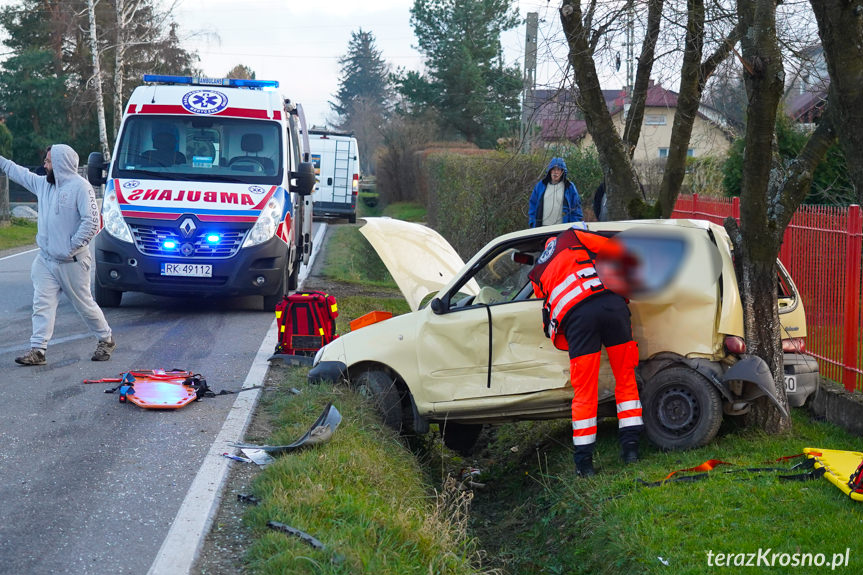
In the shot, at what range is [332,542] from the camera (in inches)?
173

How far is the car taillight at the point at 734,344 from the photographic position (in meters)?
6.23

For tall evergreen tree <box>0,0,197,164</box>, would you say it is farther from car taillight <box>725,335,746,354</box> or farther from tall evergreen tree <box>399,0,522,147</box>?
car taillight <box>725,335,746,354</box>

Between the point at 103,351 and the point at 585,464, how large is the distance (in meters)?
4.95

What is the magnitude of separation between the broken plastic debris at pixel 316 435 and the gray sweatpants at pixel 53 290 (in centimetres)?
332

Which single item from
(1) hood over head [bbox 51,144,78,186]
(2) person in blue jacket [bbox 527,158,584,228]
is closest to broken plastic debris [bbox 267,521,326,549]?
(1) hood over head [bbox 51,144,78,186]

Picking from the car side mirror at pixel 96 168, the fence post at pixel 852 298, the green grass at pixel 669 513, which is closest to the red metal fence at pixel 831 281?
the fence post at pixel 852 298

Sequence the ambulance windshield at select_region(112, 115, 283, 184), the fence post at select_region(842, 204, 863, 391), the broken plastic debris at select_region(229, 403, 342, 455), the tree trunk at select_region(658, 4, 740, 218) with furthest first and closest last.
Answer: the ambulance windshield at select_region(112, 115, 283, 184) < the tree trunk at select_region(658, 4, 740, 218) < the fence post at select_region(842, 204, 863, 391) < the broken plastic debris at select_region(229, 403, 342, 455)

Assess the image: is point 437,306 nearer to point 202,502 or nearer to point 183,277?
point 202,502

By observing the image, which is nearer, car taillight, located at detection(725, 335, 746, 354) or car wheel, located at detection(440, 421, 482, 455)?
car taillight, located at detection(725, 335, 746, 354)

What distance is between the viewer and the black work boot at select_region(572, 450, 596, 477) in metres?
6.07

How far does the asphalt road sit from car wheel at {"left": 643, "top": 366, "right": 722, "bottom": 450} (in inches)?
111

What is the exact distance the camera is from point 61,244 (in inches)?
348

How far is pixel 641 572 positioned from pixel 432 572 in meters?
1.06
